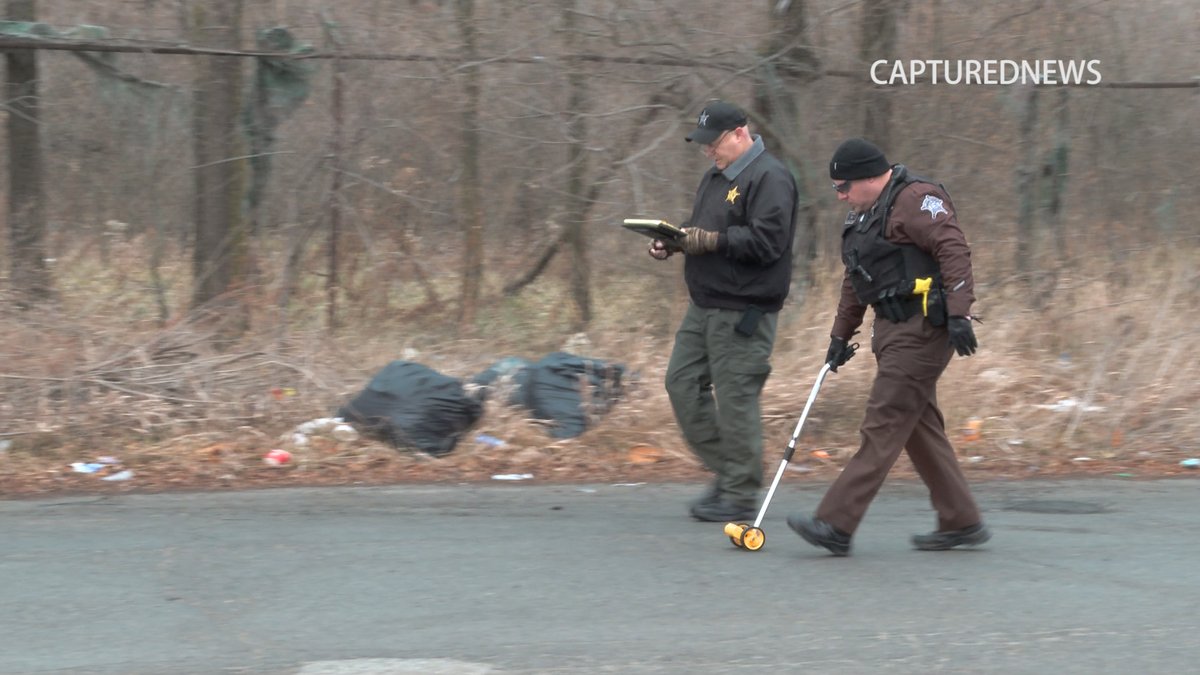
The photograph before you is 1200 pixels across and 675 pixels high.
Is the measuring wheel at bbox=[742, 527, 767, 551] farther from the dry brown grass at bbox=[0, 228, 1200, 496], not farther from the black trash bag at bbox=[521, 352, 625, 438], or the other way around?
the black trash bag at bbox=[521, 352, 625, 438]

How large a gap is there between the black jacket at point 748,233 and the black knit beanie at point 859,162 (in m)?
0.55

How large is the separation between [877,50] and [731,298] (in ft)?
16.5

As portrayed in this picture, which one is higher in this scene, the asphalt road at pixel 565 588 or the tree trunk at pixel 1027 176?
the tree trunk at pixel 1027 176

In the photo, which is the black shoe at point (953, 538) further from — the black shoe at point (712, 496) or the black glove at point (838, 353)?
the black shoe at point (712, 496)

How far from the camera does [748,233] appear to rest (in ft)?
20.4

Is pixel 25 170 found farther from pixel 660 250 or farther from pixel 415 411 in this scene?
pixel 660 250

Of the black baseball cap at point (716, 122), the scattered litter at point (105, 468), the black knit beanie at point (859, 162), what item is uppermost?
the black baseball cap at point (716, 122)

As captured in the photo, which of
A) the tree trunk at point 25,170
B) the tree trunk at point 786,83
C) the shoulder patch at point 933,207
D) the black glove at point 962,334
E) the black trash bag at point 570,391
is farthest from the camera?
the tree trunk at point 786,83

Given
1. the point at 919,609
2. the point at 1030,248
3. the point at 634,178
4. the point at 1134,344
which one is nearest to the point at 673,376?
the point at 919,609

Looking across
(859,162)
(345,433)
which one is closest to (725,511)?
(859,162)

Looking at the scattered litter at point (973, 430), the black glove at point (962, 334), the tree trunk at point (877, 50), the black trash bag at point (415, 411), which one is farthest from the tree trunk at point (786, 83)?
the black glove at point (962, 334)

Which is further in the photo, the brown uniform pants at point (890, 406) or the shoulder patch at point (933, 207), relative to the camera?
the brown uniform pants at point (890, 406)

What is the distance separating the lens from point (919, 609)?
5.13m

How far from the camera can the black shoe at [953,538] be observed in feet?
19.7
